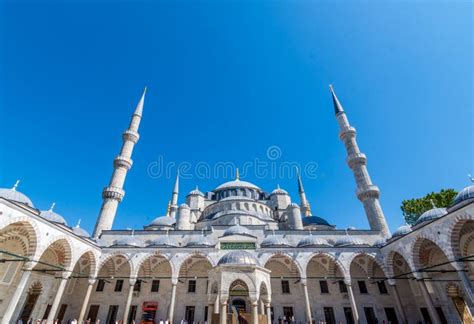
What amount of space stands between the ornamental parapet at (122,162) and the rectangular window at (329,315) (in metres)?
20.4

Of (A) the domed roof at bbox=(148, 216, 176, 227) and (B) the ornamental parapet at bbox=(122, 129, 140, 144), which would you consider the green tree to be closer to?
(A) the domed roof at bbox=(148, 216, 176, 227)

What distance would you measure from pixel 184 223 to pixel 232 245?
251 inches

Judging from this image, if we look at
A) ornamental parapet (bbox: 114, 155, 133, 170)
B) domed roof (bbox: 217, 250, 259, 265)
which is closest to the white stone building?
domed roof (bbox: 217, 250, 259, 265)

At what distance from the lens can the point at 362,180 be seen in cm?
2188

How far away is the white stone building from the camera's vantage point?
40.9ft

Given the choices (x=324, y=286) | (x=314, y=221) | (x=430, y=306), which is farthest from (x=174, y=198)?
(x=430, y=306)

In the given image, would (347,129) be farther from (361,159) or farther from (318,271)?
(318,271)

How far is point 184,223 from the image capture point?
22047 mm

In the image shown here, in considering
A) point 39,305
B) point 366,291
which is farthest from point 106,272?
point 366,291

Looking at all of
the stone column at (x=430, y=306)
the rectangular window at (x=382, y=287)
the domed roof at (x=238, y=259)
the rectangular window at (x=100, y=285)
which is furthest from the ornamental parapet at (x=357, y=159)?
the rectangular window at (x=100, y=285)

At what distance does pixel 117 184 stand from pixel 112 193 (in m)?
1.01

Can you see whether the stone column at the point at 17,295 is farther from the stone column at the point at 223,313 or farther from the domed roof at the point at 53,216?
the stone column at the point at 223,313

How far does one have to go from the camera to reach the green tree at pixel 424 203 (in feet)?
73.5

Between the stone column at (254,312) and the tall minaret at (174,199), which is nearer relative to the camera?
the stone column at (254,312)
